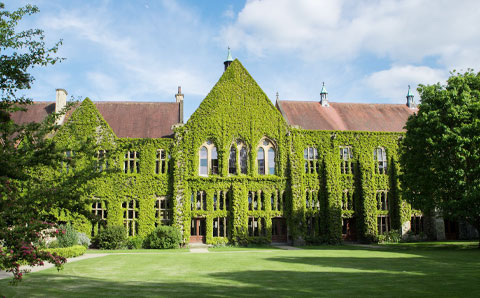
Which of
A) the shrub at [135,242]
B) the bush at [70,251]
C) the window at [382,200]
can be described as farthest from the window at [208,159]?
the window at [382,200]

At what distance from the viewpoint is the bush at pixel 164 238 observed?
33781 mm

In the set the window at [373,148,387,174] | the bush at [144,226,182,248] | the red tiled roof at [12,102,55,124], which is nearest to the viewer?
the bush at [144,226,182,248]

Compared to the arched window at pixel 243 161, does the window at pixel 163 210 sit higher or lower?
lower

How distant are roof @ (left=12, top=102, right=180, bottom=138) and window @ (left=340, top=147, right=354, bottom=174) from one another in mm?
17085

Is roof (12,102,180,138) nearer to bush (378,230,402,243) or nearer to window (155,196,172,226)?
window (155,196,172,226)

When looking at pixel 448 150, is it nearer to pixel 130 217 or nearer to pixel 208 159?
pixel 208 159

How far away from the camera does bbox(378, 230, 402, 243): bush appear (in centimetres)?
3850

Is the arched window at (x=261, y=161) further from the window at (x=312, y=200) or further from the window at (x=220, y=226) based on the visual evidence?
the window at (x=220, y=226)

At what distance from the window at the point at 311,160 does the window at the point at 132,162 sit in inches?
633

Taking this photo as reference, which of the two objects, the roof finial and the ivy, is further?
the roof finial

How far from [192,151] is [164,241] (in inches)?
336

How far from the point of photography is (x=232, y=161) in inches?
1491

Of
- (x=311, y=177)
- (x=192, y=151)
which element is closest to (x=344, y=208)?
(x=311, y=177)

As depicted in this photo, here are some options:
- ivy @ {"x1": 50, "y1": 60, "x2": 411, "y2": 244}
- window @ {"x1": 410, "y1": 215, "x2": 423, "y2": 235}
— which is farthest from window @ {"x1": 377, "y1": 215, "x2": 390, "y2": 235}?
window @ {"x1": 410, "y1": 215, "x2": 423, "y2": 235}
